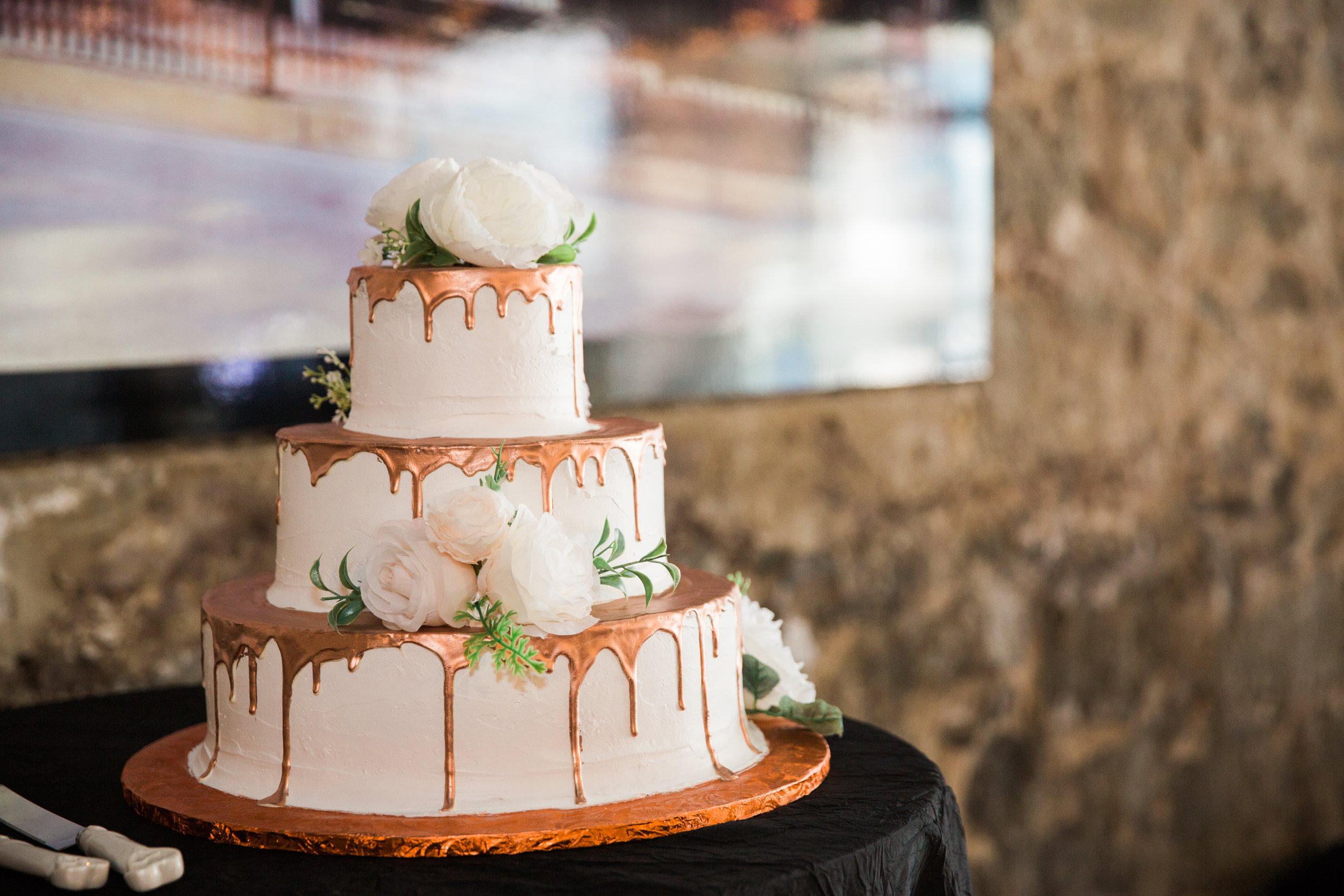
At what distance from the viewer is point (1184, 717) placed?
3.46 metres

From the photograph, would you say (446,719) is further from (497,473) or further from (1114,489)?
(1114,489)

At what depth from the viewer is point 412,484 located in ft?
4.40

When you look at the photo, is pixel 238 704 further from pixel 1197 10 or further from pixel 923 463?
pixel 1197 10

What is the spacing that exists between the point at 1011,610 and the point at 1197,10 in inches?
63.7

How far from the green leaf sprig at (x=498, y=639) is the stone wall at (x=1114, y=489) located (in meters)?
1.30

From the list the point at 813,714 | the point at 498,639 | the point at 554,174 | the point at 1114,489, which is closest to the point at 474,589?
the point at 498,639

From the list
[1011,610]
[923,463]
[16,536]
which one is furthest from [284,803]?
[1011,610]

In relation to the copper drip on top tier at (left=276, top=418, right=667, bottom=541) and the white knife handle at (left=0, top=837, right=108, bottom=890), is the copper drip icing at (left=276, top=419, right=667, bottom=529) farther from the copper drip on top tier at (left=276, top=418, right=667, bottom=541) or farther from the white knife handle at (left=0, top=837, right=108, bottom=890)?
the white knife handle at (left=0, top=837, right=108, bottom=890)

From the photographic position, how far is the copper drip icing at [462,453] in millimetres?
1338

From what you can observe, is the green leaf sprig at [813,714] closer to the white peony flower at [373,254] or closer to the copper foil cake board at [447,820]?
the copper foil cake board at [447,820]

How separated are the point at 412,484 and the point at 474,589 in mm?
167

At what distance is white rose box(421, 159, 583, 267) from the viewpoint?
1327 millimetres

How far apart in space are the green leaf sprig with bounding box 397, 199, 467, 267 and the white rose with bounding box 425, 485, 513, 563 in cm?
33

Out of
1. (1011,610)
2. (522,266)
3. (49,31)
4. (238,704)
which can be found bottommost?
(1011,610)
